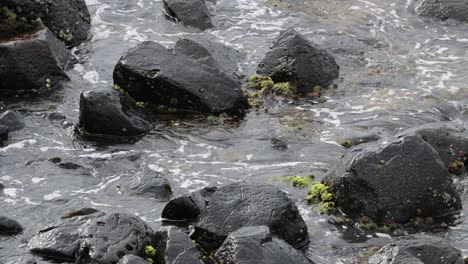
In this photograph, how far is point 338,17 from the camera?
70.0ft

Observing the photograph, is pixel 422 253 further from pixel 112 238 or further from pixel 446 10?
pixel 446 10

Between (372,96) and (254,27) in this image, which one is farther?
(254,27)

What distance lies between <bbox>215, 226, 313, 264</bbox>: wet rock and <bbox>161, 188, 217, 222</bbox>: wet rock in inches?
53.4

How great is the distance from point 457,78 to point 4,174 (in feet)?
34.8

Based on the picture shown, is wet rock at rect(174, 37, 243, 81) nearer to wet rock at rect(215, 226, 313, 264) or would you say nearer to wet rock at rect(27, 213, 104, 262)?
wet rock at rect(27, 213, 104, 262)

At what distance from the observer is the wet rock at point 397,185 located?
1220cm

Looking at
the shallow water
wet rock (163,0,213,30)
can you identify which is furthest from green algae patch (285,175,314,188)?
wet rock (163,0,213,30)

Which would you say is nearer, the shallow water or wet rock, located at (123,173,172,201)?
the shallow water

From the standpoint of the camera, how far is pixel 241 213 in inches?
449

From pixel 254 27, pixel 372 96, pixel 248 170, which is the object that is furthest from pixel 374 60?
pixel 248 170

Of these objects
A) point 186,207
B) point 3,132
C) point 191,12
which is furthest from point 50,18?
point 186,207

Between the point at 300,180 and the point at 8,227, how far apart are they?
5022 millimetres

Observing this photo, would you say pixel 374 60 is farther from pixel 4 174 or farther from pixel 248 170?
pixel 4 174

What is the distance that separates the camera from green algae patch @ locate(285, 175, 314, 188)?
13266 millimetres
